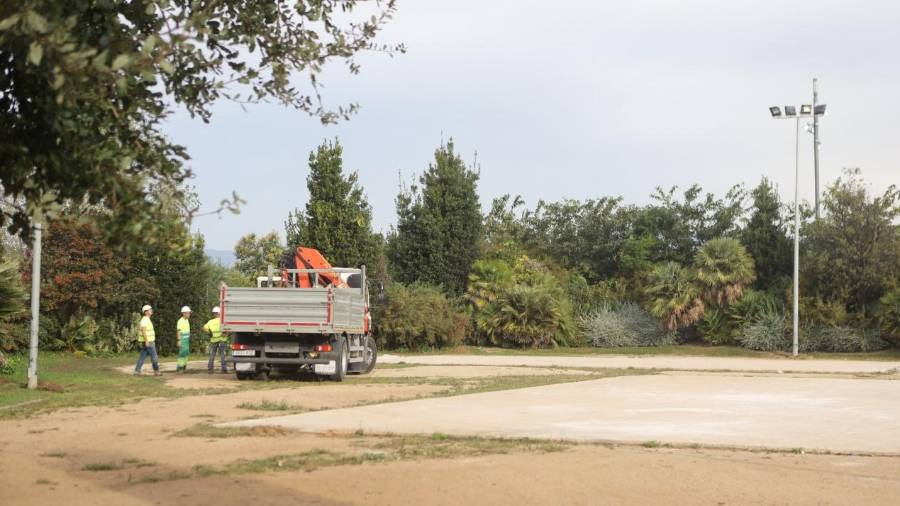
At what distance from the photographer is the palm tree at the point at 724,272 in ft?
134

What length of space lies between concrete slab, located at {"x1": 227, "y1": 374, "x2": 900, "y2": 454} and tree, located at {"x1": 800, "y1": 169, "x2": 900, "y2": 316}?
18262 mm

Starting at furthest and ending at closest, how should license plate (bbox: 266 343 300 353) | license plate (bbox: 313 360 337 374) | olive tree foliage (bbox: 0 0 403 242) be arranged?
license plate (bbox: 313 360 337 374) < license plate (bbox: 266 343 300 353) < olive tree foliage (bbox: 0 0 403 242)

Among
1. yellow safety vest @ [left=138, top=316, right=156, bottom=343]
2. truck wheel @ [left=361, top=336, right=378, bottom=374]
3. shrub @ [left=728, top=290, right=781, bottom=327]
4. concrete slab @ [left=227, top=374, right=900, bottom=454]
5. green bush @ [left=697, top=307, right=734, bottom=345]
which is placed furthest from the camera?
green bush @ [left=697, top=307, right=734, bottom=345]

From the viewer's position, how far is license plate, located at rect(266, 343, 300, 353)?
2191 centimetres

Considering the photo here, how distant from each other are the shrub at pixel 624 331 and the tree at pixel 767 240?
4.81 metres

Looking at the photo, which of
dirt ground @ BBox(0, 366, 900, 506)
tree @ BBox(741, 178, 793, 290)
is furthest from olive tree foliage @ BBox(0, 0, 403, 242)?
tree @ BBox(741, 178, 793, 290)

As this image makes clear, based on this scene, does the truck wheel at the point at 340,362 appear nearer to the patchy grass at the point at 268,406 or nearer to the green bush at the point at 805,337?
the patchy grass at the point at 268,406

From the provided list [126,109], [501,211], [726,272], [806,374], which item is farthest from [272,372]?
[501,211]

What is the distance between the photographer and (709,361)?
3444 cm

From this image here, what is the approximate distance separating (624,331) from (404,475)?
33751 mm

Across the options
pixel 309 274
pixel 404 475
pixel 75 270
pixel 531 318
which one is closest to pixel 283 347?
pixel 309 274

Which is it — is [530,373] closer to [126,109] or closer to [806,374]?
[806,374]

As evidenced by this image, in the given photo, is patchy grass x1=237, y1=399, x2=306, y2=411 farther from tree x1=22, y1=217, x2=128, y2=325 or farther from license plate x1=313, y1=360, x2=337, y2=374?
tree x1=22, y1=217, x2=128, y2=325

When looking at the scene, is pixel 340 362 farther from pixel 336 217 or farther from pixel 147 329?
pixel 336 217
